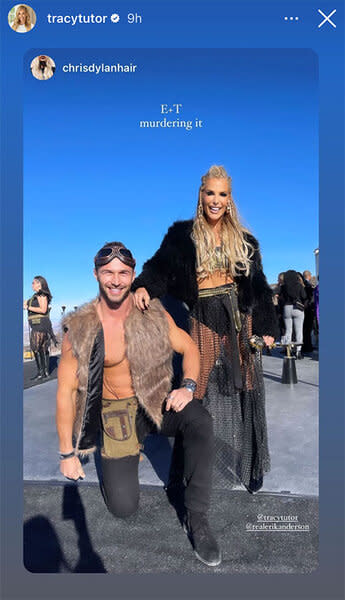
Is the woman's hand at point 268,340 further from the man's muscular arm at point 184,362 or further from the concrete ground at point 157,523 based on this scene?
the concrete ground at point 157,523

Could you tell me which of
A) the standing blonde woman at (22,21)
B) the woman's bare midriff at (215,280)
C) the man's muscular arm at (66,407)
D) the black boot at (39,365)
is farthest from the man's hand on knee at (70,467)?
the black boot at (39,365)

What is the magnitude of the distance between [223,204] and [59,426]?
1352 millimetres

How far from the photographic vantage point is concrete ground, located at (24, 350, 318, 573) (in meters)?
1.60

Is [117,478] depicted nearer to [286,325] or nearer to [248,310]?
[248,310]

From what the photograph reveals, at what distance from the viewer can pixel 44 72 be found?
156 centimetres

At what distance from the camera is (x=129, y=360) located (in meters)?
1.86

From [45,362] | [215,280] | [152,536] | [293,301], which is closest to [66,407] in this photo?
[152,536]

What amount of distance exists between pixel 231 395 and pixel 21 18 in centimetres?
201

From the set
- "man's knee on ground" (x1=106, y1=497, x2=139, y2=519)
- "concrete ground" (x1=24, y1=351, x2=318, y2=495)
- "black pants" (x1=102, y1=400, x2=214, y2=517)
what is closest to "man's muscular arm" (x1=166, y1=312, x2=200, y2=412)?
"black pants" (x1=102, y1=400, x2=214, y2=517)

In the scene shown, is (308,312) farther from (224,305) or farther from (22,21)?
(22,21)

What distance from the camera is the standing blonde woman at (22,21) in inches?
58.1

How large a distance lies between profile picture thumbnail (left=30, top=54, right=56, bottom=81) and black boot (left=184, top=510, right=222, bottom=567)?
6.80ft

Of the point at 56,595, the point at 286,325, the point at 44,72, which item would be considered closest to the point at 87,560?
the point at 56,595

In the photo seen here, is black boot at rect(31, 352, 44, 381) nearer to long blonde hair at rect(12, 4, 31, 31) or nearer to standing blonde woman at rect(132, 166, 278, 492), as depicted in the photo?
standing blonde woman at rect(132, 166, 278, 492)
